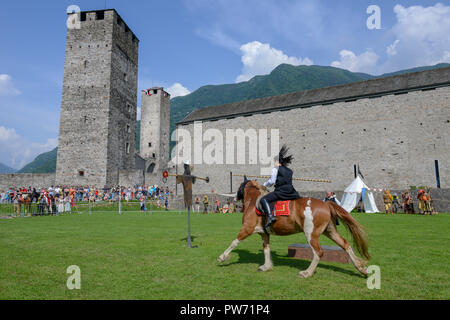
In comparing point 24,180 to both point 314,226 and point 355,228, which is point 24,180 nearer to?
point 314,226

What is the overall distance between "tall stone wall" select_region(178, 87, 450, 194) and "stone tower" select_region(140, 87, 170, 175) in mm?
27353

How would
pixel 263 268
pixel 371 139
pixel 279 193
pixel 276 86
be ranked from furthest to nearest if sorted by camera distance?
pixel 276 86, pixel 371 139, pixel 279 193, pixel 263 268

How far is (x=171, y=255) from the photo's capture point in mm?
6230

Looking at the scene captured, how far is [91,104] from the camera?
128 ft

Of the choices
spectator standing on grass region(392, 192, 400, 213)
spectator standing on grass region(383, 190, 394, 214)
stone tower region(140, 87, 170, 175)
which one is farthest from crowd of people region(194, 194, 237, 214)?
stone tower region(140, 87, 170, 175)

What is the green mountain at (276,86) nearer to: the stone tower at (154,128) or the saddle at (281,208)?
the stone tower at (154,128)

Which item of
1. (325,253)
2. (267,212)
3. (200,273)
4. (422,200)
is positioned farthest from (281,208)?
(422,200)

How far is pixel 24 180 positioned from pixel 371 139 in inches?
1751

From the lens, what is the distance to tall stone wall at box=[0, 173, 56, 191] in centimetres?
3654

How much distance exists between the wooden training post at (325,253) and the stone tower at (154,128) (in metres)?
54.8

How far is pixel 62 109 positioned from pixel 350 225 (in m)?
43.9

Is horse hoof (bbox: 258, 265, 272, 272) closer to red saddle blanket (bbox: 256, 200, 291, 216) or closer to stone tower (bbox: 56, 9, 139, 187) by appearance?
red saddle blanket (bbox: 256, 200, 291, 216)
